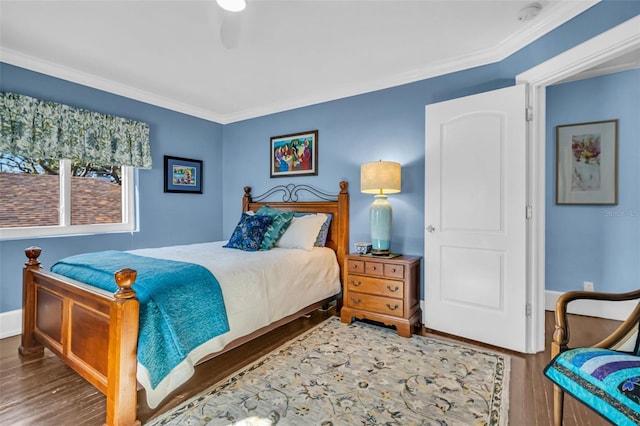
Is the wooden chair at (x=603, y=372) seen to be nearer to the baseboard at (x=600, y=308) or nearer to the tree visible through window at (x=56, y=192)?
the baseboard at (x=600, y=308)

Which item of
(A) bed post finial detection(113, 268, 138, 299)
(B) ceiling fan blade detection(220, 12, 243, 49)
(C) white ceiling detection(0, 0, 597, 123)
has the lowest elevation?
(A) bed post finial detection(113, 268, 138, 299)

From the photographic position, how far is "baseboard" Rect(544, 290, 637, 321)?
9.98 feet

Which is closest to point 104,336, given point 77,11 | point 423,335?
point 77,11

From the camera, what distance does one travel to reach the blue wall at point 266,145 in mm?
2756

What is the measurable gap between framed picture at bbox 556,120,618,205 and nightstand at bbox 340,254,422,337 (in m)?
1.93

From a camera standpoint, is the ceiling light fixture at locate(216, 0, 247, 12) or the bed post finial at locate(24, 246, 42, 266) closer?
the ceiling light fixture at locate(216, 0, 247, 12)

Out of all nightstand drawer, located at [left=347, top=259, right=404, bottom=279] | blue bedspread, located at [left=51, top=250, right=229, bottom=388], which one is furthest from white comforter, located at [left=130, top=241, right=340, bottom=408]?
nightstand drawer, located at [left=347, top=259, right=404, bottom=279]

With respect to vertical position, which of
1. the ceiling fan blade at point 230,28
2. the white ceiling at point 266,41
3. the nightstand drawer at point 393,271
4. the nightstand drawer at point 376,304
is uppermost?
the white ceiling at point 266,41

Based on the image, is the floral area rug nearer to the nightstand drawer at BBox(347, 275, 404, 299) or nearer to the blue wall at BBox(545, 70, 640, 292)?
the nightstand drawer at BBox(347, 275, 404, 299)

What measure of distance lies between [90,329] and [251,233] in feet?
5.32

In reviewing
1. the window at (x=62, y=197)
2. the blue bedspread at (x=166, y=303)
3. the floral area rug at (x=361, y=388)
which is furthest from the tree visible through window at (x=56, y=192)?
the floral area rug at (x=361, y=388)

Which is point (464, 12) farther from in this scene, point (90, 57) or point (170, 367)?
point (90, 57)

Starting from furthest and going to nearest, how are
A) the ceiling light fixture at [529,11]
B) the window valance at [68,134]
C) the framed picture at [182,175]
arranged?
1. the framed picture at [182,175]
2. the window valance at [68,134]
3. the ceiling light fixture at [529,11]

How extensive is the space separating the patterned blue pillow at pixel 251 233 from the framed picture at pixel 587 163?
3.24m
